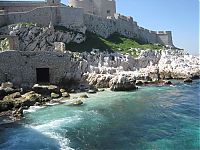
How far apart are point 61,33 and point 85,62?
385 inches

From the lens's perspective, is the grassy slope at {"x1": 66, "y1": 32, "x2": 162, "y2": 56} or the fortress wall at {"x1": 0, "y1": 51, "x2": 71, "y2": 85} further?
the grassy slope at {"x1": 66, "y1": 32, "x2": 162, "y2": 56}

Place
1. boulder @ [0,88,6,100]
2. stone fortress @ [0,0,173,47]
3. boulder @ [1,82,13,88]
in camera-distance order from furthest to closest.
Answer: stone fortress @ [0,0,173,47] < boulder @ [1,82,13,88] < boulder @ [0,88,6,100]

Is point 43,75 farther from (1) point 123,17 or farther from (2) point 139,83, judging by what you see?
(1) point 123,17

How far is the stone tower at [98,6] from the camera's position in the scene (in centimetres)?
Answer: 6950

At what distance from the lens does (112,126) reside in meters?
21.7

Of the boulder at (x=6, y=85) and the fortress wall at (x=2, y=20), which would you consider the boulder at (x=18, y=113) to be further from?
the fortress wall at (x=2, y=20)

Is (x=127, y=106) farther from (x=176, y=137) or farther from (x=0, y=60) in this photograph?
(x=0, y=60)

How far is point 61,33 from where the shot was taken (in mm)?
51938

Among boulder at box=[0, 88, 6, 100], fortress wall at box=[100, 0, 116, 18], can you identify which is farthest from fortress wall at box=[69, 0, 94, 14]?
boulder at box=[0, 88, 6, 100]

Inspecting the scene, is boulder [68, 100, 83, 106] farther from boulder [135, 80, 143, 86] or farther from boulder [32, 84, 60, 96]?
boulder [135, 80, 143, 86]

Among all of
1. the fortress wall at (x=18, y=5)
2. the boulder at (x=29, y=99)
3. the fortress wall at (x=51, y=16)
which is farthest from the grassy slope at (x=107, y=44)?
the boulder at (x=29, y=99)

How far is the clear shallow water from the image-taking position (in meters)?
18.2

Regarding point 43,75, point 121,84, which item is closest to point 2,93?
point 43,75

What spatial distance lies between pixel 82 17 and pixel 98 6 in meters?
13.2
